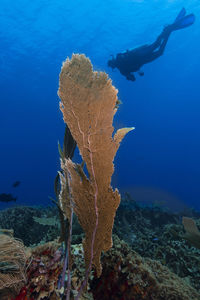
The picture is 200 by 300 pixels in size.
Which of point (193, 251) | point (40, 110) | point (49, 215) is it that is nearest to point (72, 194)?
point (193, 251)

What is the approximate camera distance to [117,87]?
57.1 m

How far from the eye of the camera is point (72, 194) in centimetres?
228

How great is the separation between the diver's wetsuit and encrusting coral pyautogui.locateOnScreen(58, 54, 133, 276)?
14.2 meters

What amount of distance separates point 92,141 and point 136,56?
48.8ft

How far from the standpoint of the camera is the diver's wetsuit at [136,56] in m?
14.7

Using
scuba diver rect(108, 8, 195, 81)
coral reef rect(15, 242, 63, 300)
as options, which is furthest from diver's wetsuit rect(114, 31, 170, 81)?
coral reef rect(15, 242, 63, 300)

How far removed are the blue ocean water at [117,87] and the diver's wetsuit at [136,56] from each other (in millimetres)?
6097

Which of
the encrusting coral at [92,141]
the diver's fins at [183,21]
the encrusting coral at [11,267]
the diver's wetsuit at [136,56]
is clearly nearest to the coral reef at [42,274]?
the encrusting coral at [11,267]

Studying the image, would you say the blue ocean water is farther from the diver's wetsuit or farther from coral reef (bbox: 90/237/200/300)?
the diver's wetsuit

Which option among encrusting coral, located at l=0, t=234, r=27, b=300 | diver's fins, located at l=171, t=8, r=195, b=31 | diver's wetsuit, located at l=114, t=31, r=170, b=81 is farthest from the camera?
diver's fins, located at l=171, t=8, r=195, b=31

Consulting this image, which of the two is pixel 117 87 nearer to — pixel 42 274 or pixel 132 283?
pixel 132 283

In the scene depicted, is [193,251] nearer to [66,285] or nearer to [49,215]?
[66,285]

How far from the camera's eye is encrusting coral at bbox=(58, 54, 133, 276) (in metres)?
2.16

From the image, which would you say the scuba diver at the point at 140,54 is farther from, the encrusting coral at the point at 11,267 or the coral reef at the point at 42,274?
the encrusting coral at the point at 11,267
